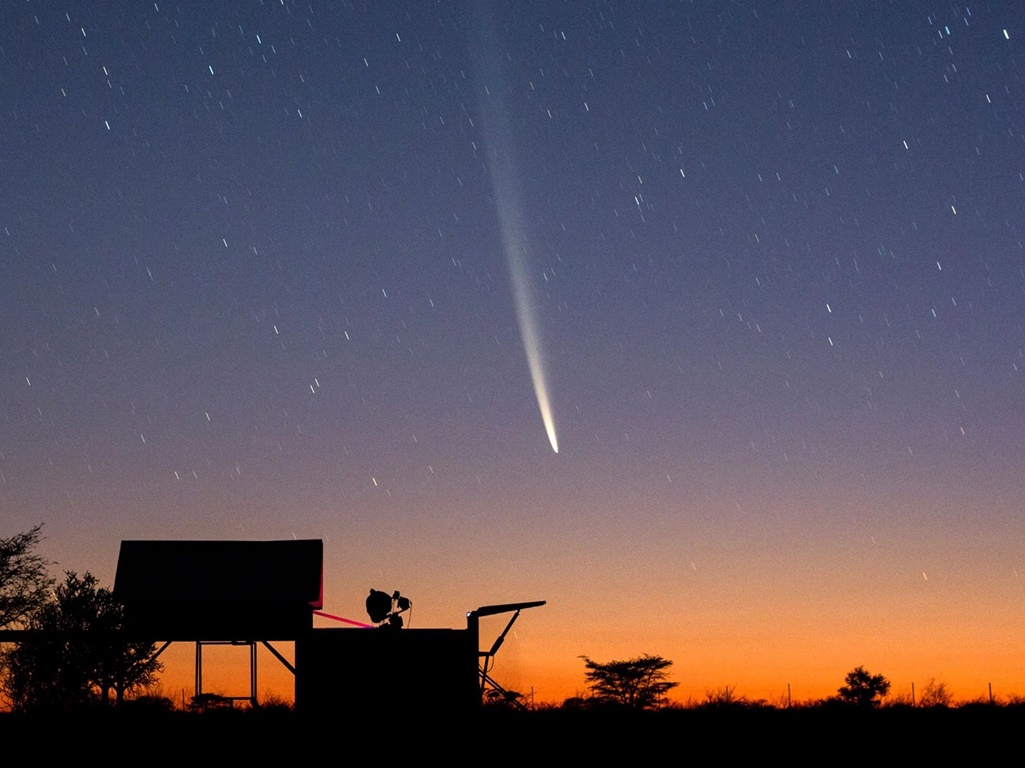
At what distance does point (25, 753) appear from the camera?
64.3 ft

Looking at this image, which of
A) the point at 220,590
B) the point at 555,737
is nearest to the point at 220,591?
the point at 220,590

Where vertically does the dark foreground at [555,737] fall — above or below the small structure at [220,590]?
below

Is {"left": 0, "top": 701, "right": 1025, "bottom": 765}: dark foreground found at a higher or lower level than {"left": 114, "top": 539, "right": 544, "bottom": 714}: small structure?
lower

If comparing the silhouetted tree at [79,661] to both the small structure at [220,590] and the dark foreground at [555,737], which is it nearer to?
the small structure at [220,590]

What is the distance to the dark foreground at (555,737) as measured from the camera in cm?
1917

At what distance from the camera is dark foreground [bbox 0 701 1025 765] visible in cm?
1917

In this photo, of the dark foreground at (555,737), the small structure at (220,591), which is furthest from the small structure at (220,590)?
the dark foreground at (555,737)

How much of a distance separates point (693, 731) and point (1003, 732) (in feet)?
16.6

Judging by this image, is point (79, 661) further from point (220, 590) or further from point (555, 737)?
point (555, 737)

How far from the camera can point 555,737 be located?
2111cm

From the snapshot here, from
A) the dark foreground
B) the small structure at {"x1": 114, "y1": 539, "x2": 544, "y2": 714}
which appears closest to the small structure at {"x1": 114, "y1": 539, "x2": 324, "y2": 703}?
the small structure at {"x1": 114, "y1": 539, "x2": 544, "y2": 714}

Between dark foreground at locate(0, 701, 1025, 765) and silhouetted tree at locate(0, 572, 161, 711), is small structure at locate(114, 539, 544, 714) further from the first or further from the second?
dark foreground at locate(0, 701, 1025, 765)

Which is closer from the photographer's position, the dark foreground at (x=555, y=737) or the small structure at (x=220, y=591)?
the dark foreground at (x=555, y=737)

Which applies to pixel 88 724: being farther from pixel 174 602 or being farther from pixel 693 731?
pixel 174 602
